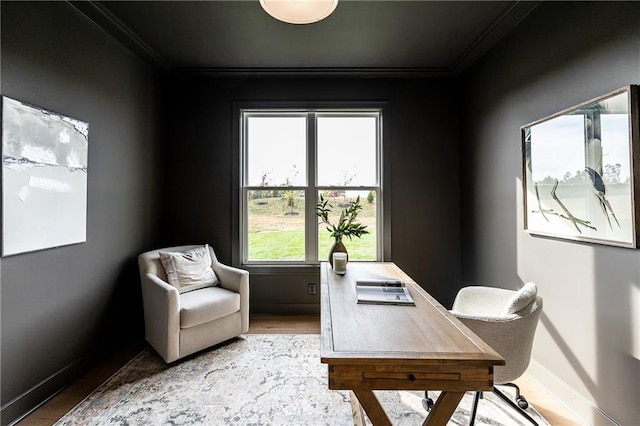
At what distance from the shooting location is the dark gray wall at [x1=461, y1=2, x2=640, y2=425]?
5.11 ft

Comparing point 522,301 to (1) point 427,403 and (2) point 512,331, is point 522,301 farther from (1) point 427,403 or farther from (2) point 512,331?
(1) point 427,403

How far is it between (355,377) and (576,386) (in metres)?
1.76

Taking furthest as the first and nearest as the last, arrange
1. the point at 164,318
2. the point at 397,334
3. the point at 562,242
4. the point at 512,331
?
the point at 164,318, the point at 562,242, the point at 512,331, the point at 397,334

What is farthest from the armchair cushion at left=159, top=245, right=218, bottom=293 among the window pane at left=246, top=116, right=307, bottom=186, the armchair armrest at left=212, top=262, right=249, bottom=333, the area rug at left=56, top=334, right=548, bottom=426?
the window pane at left=246, top=116, right=307, bottom=186

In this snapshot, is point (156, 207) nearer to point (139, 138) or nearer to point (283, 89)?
point (139, 138)

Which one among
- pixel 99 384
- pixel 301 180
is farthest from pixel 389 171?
pixel 99 384

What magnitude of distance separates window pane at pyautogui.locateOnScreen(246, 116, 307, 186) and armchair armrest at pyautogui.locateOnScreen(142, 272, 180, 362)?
154 cm

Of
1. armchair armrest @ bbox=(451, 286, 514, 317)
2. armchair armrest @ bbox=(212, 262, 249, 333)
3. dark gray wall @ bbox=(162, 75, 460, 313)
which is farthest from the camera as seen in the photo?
dark gray wall @ bbox=(162, 75, 460, 313)

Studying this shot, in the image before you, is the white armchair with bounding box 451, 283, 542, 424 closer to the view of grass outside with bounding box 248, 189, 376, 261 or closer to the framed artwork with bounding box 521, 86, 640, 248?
the framed artwork with bounding box 521, 86, 640, 248

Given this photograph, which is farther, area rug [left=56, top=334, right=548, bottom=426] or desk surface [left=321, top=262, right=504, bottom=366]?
area rug [left=56, top=334, right=548, bottom=426]

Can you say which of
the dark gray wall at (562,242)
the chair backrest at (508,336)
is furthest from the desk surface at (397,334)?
the dark gray wall at (562,242)

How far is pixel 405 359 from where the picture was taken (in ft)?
3.35

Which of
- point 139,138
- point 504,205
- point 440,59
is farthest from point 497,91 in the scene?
point 139,138

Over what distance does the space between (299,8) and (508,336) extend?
2.10 meters
